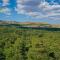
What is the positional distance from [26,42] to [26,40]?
3.3 inches

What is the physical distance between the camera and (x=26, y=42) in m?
5.11

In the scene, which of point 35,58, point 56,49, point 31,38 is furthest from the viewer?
point 31,38

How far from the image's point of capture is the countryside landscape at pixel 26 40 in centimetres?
442

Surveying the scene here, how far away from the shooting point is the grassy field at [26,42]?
438 cm

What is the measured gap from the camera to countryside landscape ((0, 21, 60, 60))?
14.5 ft

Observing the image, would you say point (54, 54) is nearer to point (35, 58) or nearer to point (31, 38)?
point (35, 58)

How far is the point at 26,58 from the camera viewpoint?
4.23 m

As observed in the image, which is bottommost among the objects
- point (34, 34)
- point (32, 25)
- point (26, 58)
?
point (26, 58)

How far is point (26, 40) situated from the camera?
5.18 meters

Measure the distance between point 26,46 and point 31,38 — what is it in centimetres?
29

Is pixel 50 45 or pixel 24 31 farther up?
pixel 24 31

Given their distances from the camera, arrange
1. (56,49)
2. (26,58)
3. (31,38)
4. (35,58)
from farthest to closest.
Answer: (31,38) → (56,49) → (26,58) → (35,58)

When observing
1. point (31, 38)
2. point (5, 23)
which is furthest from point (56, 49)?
point (5, 23)

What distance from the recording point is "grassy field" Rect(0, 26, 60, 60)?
172 inches
